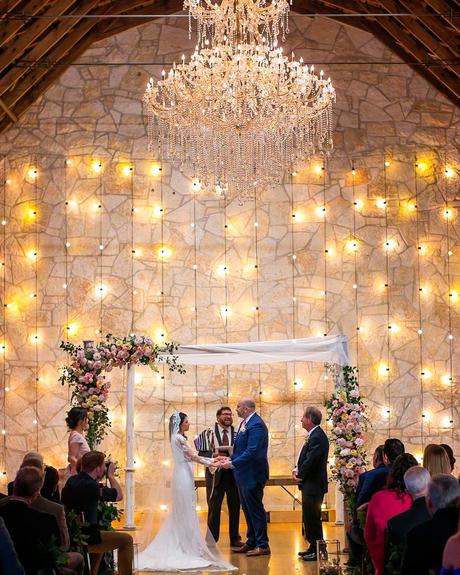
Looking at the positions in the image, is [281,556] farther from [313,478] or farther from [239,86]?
[239,86]

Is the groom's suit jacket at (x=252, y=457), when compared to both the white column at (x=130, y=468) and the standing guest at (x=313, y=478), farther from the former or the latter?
the white column at (x=130, y=468)

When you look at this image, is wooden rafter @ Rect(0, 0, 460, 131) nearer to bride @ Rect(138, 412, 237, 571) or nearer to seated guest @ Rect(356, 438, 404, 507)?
bride @ Rect(138, 412, 237, 571)

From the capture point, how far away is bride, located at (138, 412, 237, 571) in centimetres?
897

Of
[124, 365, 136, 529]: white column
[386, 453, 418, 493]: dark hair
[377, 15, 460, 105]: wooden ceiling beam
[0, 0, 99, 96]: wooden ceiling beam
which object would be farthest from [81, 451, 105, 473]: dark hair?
[377, 15, 460, 105]: wooden ceiling beam

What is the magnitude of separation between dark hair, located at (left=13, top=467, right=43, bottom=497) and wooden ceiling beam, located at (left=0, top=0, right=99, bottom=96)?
7.08 m

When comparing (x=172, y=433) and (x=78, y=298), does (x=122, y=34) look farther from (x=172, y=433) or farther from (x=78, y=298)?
(x=172, y=433)

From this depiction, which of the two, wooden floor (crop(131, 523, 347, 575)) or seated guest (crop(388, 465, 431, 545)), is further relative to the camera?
wooden floor (crop(131, 523, 347, 575))

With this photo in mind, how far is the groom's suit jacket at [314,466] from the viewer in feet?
30.6

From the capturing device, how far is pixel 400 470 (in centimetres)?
614

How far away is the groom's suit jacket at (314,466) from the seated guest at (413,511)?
375cm

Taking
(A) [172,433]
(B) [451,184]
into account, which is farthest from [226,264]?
(A) [172,433]

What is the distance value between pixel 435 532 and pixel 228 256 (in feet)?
28.5

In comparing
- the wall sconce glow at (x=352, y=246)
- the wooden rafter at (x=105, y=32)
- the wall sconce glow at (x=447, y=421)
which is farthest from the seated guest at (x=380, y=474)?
the wall sconce glow at (x=352, y=246)

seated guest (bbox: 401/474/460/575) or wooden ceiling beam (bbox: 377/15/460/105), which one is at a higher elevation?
wooden ceiling beam (bbox: 377/15/460/105)
